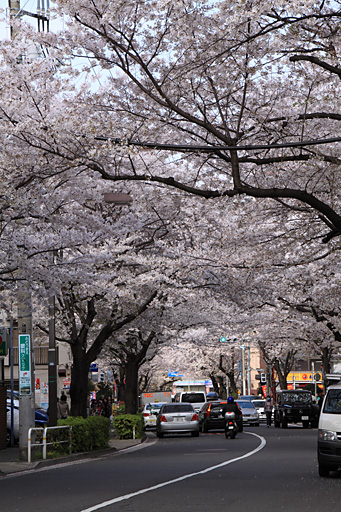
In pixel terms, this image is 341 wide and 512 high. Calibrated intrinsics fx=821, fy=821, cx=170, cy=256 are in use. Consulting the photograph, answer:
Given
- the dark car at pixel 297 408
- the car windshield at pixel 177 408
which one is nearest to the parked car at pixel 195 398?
the dark car at pixel 297 408

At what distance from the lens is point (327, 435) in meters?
14.3

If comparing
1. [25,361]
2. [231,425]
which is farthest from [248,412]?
[25,361]

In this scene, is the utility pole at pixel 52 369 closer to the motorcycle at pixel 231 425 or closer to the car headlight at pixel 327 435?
the motorcycle at pixel 231 425

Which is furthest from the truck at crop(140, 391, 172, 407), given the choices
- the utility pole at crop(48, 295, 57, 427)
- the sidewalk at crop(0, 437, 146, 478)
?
the utility pole at crop(48, 295, 57, 427)

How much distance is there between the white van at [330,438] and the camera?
551 inches

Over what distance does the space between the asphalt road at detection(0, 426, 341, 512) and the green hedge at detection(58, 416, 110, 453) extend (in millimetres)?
1770

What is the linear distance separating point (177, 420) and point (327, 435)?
21751mm

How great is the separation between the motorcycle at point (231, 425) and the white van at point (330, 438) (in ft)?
52.3

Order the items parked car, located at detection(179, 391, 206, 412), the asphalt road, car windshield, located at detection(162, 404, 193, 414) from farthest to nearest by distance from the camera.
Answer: parked car, located at detection(179, 391, 206, 412), car windshield, located at detection(162, 404, 193, 414), the asphalt road

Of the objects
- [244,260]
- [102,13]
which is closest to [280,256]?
[244,260]

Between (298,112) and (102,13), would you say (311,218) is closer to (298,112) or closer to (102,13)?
(298,112)

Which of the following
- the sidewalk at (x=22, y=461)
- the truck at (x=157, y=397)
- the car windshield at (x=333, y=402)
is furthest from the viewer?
the truck at (x=157, y=397)

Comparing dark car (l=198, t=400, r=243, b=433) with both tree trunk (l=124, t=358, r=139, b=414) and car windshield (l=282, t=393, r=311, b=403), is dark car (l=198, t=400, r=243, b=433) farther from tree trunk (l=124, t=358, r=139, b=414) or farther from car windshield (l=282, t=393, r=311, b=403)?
car windshield (l=282, t=393, r=311, b=403)

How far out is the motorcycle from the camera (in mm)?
30469
